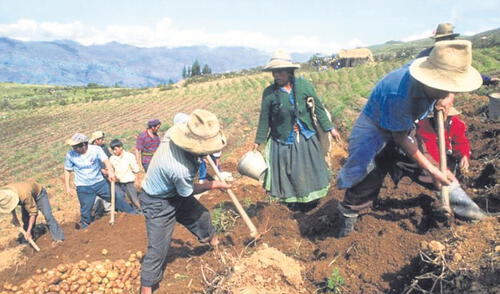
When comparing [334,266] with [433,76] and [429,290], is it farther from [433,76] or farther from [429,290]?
[433,76]

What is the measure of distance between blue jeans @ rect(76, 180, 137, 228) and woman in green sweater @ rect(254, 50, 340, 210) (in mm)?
2590

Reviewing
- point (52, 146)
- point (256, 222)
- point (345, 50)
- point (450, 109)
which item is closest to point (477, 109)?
point (450, 109)

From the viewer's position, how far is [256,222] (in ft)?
12.0

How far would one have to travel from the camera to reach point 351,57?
1384 inches

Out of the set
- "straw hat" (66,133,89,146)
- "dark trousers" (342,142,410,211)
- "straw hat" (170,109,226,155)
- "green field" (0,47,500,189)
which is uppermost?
"straw hat" (170,109,226,155)

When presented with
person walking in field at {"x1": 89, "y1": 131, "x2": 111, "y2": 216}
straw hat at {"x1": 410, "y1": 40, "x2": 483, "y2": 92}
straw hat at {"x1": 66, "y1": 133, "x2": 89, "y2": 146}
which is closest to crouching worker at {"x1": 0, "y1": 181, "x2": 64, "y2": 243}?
person walking in field at {"x1": 89, "y1": 131, "x2": 111, "y2": 216}

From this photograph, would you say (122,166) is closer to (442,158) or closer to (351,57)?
(442,158)

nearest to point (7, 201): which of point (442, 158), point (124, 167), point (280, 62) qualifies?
point (124, 167)

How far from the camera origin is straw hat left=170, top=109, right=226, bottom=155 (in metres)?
2.35

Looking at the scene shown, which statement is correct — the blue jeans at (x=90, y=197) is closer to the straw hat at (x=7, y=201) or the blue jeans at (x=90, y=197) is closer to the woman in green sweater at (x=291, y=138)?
the straw hat at (x=7, y=201)

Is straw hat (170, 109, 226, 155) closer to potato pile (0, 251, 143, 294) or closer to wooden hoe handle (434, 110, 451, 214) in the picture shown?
wooden hoe handle (434, 110, 451, 214)

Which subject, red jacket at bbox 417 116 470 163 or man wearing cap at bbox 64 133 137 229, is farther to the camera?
man wearing cap at bbox 64 133 137 229

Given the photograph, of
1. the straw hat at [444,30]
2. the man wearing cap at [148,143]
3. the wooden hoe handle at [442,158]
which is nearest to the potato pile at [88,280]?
the man wearing cap at [148,143]

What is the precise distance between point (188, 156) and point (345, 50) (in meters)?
37.7
